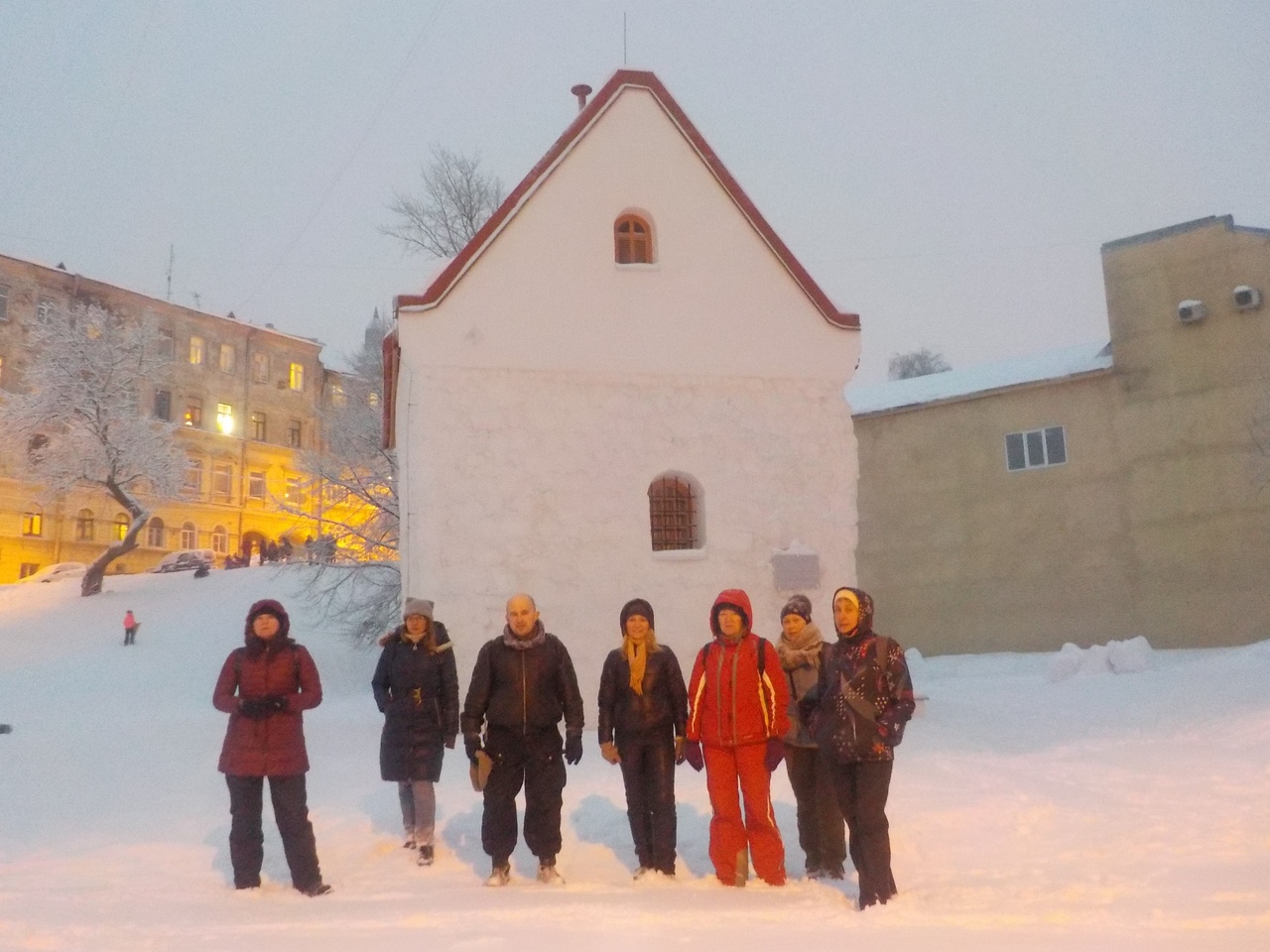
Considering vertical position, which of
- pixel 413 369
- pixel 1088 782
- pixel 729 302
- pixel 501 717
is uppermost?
pixel 729 302

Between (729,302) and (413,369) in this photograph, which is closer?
(413,369)

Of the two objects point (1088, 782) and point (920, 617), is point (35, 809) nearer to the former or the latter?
point (1088, 782)

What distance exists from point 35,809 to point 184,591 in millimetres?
27759

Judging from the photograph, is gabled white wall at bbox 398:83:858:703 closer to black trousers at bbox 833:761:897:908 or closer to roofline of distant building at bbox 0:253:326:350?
black trousers at bbox 833:761:897:908

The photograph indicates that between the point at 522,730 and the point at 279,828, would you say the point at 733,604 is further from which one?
the point at 279,828

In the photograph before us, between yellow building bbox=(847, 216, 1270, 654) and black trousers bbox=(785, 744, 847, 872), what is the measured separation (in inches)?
829

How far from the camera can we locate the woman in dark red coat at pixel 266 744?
21.7ft

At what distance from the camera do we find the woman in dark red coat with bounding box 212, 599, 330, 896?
6.61 m

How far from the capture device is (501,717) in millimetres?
6859

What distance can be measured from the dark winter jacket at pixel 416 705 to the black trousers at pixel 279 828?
2.75 feet

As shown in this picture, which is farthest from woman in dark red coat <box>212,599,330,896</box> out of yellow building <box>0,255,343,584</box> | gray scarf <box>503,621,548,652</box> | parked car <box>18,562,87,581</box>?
yellow building <box>0,255,343,584</box>

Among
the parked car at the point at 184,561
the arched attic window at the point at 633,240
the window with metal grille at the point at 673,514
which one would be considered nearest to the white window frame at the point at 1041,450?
the window with metal grille at the point at 673,514

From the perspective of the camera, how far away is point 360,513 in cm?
2852

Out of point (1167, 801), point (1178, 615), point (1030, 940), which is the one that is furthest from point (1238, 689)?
point (1030, 940)
